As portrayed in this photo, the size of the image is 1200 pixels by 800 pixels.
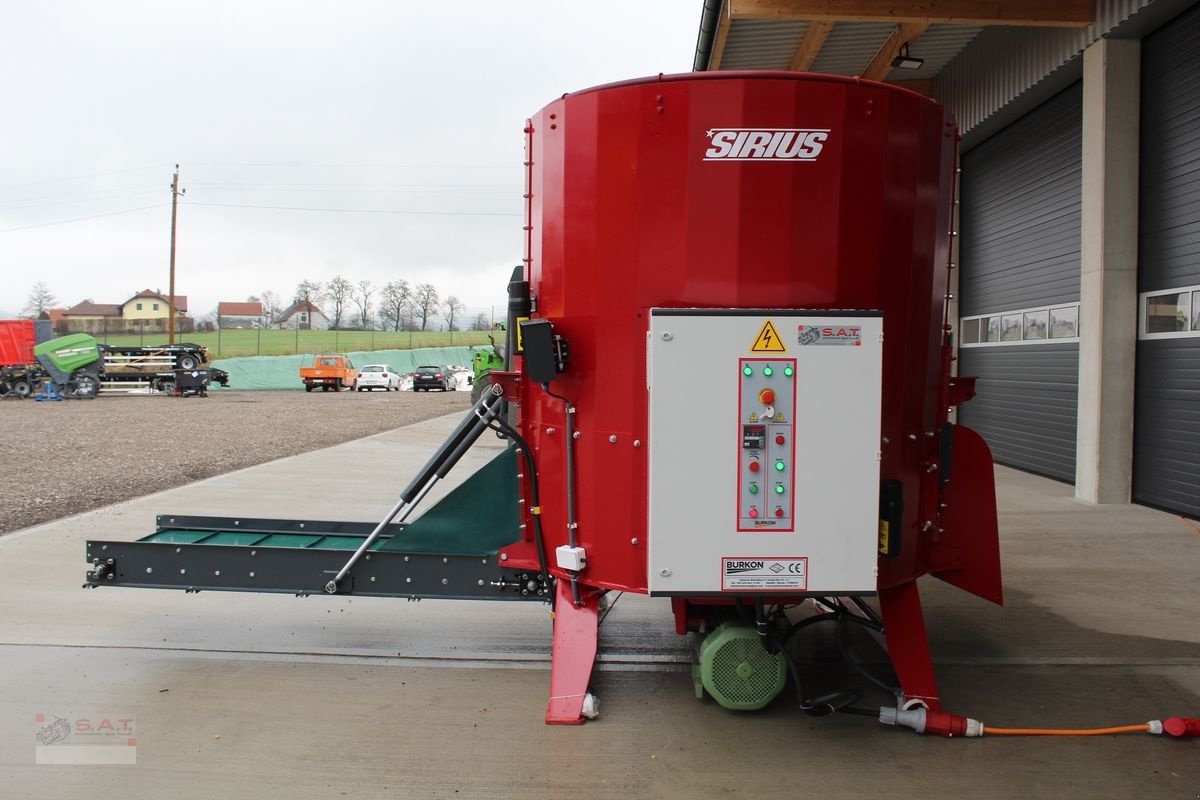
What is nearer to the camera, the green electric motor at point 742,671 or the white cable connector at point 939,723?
the white cable connector at point 939,723

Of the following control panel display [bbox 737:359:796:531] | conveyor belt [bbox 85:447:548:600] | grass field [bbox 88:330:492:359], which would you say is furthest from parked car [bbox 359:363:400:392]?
control panel display [bbox 737:359:796:531]

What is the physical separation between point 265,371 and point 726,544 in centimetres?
4490

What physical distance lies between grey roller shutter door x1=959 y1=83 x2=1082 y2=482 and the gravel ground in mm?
11620

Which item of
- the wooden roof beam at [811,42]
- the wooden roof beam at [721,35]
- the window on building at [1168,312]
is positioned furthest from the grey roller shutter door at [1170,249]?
the wooden roof beam at [721,35]

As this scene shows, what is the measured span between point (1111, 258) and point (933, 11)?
3390 millimetres

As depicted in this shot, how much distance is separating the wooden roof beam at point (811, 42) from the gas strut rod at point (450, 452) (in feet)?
22.9

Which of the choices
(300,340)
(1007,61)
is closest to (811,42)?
(1007,61)

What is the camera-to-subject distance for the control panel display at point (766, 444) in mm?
3600

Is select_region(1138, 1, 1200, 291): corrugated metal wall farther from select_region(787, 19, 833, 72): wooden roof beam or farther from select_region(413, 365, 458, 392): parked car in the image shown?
select_region(413, 365, 458, 392): parked car

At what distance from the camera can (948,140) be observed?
13.4 feet

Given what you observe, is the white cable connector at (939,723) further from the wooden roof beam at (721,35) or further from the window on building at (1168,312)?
the wooden roof beam at (721,35)

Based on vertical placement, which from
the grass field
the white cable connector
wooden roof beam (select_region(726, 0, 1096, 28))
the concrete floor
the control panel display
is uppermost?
wooden roof beam (select_region(726, 0, 1096, 28))

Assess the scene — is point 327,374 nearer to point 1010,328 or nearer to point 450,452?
point 1010,328

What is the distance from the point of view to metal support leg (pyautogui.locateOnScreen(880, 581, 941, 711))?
3977 millimetres
